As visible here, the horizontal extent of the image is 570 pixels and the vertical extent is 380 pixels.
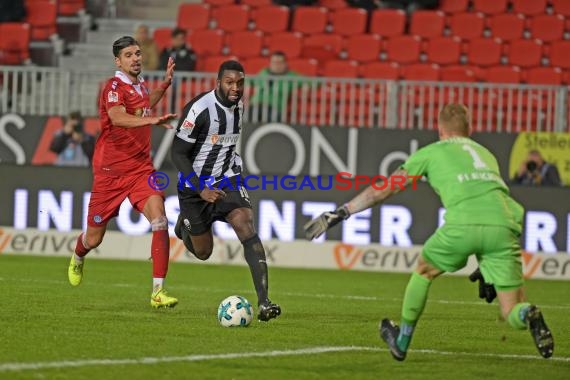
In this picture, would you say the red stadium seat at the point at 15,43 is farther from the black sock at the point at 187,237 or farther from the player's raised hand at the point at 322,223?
the player's raised hand at the point at 322,223

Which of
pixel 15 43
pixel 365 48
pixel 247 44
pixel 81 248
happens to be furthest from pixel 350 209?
pixel 15 43

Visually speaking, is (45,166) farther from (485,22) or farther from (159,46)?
(485,22)

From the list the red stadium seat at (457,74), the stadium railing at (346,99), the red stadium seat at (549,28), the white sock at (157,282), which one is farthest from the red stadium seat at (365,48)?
the white sock at (157,282)

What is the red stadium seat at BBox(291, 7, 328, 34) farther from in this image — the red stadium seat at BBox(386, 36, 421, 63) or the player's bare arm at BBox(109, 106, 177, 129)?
the player's bare arm at BBox(109, 106, 177, 129)

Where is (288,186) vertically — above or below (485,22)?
below

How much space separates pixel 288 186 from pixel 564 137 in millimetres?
4434

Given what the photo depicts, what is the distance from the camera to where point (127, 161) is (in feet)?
39.9

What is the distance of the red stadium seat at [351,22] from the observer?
79.4 ft

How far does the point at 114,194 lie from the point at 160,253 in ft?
2.95

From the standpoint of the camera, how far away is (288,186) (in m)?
19.5

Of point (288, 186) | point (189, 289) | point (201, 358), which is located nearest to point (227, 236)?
point (288, 186)

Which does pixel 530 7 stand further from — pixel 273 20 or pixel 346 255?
pixel 346 255

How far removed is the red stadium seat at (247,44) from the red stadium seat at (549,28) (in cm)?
515

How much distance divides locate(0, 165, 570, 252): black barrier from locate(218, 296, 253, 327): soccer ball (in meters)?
8.78
